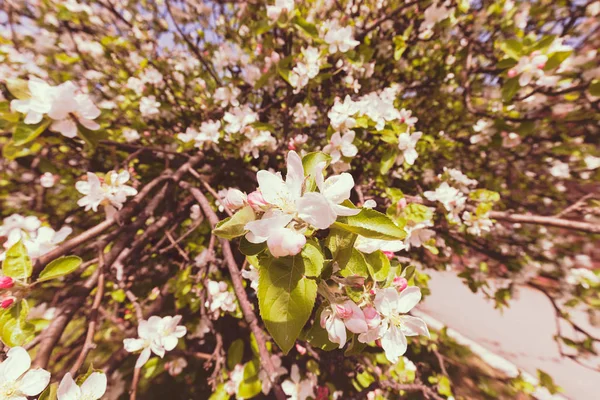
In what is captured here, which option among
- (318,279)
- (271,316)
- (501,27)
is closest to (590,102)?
(501,27)

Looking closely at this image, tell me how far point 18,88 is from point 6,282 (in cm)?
101

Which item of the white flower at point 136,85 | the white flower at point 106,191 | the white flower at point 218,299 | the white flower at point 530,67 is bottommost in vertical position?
the white flower at point 218,299

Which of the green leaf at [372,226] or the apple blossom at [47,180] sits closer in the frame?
the green leaf at [372,226]

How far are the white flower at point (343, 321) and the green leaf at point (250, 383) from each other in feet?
4.78

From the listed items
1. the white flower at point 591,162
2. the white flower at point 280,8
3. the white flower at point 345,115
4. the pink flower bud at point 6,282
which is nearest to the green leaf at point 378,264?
the white flower at point 345,115

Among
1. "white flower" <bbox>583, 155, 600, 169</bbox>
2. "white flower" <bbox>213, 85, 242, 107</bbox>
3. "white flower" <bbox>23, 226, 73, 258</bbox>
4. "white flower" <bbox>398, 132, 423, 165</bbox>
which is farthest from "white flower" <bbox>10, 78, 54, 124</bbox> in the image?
"white flower" <bbox>583, 155, 600, 169</bbox>

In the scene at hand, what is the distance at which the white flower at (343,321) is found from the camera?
0.84 m

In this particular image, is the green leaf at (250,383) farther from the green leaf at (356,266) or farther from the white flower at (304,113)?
the white flower at (304,113)

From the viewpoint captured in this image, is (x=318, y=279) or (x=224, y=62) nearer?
(x=318, y=279)

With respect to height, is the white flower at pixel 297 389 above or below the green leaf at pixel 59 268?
below

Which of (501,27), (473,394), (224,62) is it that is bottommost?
(473,394)

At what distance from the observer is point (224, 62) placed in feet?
9.16

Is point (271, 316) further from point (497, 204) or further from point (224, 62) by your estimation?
point (497, 204)

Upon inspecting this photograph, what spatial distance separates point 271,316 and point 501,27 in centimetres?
368
